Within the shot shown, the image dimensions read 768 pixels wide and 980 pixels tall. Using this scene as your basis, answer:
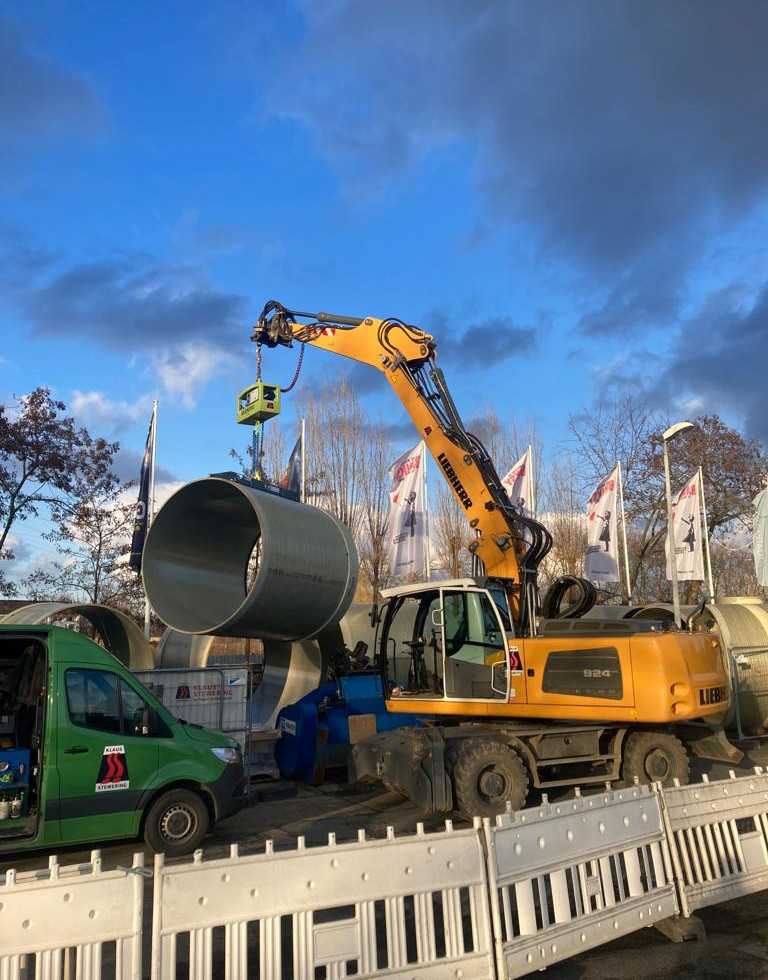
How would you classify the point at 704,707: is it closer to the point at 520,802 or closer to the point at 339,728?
the point at 520,802

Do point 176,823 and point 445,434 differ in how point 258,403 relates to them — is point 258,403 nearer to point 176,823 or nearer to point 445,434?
point 445,434

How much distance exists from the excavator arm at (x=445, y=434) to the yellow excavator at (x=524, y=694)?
0.05 meters

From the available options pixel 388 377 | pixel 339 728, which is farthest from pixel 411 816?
pixel 388 377

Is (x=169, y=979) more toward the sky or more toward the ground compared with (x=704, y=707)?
more toward the ground

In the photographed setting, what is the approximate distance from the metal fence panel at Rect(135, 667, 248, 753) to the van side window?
10.1ft

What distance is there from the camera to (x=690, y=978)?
14.3ft

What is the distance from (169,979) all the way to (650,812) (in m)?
3.09

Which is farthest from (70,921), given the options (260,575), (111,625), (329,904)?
(111,625)

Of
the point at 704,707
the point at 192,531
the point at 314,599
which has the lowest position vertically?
the point at 704,707

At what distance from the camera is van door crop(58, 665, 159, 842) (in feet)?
21.8

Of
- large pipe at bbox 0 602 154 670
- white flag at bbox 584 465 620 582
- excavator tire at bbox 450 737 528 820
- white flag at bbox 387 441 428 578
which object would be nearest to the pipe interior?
large pipe at bbox 0 602 154 670

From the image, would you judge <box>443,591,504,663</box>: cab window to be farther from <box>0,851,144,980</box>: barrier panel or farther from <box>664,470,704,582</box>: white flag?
<box>664,470,704,582</box>: white flag

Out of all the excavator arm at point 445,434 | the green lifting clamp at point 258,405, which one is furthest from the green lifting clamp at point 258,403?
the excavator arm at point 445,434

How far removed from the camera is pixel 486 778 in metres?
8.22
